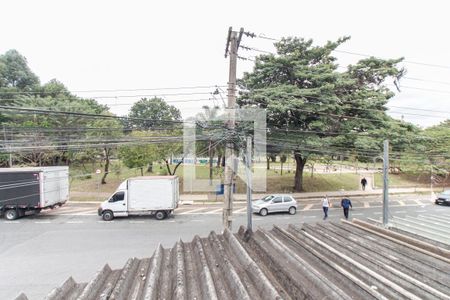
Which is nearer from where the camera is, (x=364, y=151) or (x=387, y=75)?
(x=364, y=151)

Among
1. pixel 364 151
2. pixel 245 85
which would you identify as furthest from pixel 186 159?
pixel 364 151

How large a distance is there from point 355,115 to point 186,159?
13.7 m

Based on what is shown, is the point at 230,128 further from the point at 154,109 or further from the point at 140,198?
the point at 154,109

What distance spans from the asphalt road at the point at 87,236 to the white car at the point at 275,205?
16.2 inches

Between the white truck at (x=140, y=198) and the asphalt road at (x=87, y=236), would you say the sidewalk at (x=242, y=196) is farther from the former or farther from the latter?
the white truck at (x=140, y=198)

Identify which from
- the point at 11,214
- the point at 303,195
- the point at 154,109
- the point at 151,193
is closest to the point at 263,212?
the point at 303,195

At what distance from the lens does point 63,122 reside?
2606 cm

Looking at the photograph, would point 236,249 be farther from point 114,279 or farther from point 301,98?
point 301,98

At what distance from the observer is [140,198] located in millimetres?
14875

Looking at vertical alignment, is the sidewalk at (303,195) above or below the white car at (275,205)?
below

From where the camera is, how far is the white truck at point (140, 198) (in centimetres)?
1485

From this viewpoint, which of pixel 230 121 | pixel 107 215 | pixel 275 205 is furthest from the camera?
pixel 275 205

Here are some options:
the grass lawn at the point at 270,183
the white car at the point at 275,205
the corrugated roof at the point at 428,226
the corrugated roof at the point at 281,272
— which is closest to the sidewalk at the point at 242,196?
the grass lawn at the point at 270,183

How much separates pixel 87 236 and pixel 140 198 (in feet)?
12.1
